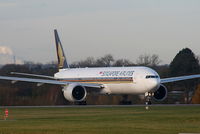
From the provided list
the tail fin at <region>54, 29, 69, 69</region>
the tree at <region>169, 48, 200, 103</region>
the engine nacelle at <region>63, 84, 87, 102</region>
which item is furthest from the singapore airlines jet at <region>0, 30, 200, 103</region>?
the tree at <region>169, 48, 200, 103</region>

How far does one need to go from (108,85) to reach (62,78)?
735cm

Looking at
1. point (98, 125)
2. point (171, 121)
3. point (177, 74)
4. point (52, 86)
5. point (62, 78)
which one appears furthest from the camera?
point (177, 74)

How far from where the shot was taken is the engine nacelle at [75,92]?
234 feet

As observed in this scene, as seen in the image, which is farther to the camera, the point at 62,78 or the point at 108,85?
the point at 62,78

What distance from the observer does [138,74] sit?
70.8 meters

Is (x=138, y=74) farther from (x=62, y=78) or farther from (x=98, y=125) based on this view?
(x=98, y=125)

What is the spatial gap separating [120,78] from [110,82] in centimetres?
176

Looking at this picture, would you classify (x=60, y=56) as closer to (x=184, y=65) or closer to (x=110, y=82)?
(x=110, y=82)

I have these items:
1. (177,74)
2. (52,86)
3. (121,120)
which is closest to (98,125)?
(121,120)

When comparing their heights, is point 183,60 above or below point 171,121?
above

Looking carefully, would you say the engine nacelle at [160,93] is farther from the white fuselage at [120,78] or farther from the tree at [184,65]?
the tree at [184,65]

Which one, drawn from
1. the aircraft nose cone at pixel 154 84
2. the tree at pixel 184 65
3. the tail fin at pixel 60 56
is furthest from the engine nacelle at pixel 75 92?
the tree at pixel 184 65

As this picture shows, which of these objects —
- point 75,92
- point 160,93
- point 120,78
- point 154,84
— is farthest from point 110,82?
point 154,84

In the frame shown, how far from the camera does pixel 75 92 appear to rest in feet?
236
